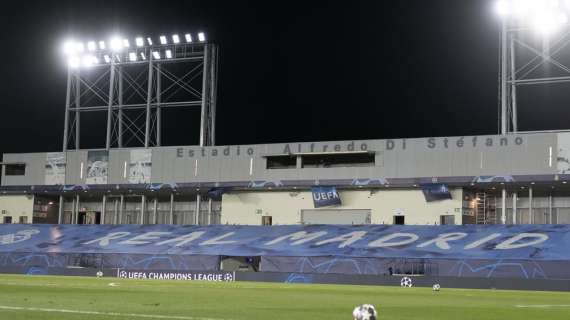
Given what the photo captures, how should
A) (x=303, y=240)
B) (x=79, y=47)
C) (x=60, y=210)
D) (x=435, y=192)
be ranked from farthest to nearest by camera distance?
(x=60, y=210) < (x=79, y=47) < (x=435, y=192) < (x=303, y=240)

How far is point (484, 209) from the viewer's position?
66.3 metres

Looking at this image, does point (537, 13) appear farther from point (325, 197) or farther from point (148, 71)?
point (148, 71)

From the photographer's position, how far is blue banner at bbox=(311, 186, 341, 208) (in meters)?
67.6

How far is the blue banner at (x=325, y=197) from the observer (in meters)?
67.6

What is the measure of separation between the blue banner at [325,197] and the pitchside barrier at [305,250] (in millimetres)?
4134

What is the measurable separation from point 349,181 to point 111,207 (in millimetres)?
26082

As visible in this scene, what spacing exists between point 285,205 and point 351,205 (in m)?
5.90

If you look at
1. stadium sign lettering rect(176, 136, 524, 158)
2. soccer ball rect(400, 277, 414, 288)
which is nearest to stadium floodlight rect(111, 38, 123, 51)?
stadium sign lettering rect(176, 136, 524, 158)

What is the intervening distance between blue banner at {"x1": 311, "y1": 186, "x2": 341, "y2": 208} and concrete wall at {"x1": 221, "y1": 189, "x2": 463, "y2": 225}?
0.71 m

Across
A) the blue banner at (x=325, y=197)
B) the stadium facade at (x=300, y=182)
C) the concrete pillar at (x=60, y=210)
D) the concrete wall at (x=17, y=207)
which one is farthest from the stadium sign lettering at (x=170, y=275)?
the concrete wall at (x=17, y=207)

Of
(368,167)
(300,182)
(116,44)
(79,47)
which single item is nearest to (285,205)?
(300,182)

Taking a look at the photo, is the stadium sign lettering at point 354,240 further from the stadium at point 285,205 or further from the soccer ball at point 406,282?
the soccer ball at point 406,282

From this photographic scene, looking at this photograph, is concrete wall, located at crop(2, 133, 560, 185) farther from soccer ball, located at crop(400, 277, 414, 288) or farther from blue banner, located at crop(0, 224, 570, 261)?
soccer ball, located at crop(400, 277, 414, 288)

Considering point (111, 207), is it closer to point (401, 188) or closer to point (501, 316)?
point (401, 188)
